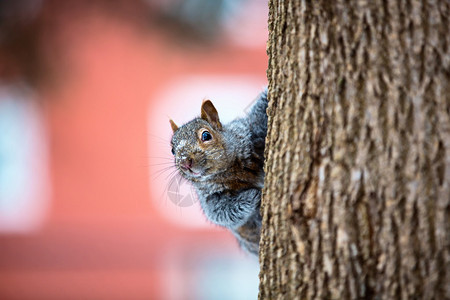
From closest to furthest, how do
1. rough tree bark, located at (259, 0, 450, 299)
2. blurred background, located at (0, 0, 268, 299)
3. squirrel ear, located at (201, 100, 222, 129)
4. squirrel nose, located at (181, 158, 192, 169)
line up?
rough tree bark, located at (259, 0, 450, 299)
squirrel nose, located at (181, 158, 192, 169)
squirrel ear, located at (201, 100, 222, 129)
blurred background, located at (0, 0, 268, 299)

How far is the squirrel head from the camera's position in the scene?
1.80 m

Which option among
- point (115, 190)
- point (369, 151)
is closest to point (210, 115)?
point (369, 151)

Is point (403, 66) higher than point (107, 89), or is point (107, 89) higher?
point (107, 89)

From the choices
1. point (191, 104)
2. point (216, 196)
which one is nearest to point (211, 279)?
point (191, 104)

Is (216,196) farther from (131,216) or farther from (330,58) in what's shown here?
(131,216)

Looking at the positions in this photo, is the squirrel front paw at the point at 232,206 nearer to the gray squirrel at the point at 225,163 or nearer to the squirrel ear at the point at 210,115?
the gray squirrel at the point at 225,163

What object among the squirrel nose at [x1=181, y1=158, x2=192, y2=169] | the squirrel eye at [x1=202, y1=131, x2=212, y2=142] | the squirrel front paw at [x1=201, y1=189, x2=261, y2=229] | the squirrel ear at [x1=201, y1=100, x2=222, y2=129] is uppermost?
the squirrel ear at [x1=201, y1=100, x2=222, y2=129]

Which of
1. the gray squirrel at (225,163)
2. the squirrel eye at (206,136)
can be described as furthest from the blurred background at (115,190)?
the squirrel eye at (206,136)

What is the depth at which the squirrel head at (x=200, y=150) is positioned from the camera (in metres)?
1.80

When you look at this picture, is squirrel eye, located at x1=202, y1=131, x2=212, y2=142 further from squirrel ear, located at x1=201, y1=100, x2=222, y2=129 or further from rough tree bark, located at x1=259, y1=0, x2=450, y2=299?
rough tree bark, located at x1=259, y1=0, x2=450, y2=299

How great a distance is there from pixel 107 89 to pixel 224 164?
3864 millimetres

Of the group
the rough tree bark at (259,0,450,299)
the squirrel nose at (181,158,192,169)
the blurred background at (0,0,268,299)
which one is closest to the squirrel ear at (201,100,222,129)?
the squirrel nose at (181,158,192,169)

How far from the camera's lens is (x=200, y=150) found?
182 cm

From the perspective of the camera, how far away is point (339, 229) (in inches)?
45.5
